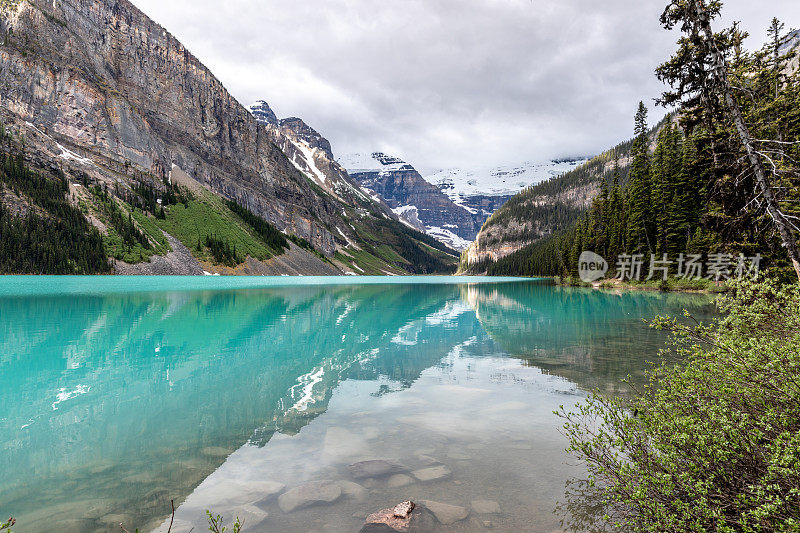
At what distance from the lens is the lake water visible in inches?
257

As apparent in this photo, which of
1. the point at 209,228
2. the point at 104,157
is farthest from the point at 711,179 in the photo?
the point at 104,157

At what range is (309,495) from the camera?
265 inches

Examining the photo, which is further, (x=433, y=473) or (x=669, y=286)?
(x=669, y=286)

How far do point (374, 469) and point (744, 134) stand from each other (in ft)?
43.2

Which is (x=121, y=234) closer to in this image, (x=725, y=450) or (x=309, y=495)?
(x=309, y=495)

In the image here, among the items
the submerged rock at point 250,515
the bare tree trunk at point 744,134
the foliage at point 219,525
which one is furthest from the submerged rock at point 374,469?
the bare tree trunk at point 744,134

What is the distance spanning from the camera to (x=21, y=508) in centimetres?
642

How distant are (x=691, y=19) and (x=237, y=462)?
683 inches

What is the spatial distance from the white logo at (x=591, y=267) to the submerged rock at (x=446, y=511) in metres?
86.6

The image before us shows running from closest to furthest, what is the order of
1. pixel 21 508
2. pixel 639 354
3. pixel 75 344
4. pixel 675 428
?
pixel 675 428
pixel 21 508
pixel 639 354
pixel 75 344

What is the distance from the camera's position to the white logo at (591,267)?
83.8m

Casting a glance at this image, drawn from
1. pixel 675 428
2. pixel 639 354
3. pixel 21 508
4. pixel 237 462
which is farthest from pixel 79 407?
pixel 639 354

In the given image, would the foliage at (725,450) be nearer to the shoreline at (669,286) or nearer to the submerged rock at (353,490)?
the submerged rock at (353,490)

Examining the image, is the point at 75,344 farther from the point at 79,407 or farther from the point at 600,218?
the point at 600,218
